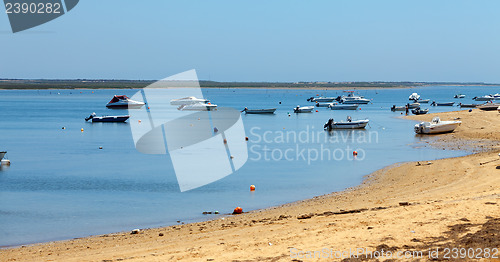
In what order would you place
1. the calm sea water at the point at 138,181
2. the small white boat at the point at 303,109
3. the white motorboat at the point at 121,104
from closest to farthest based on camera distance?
the calm sea water at the point at 138,181 < the small white boat at the point at 303,109 < the white motorboat at the point at 121,104

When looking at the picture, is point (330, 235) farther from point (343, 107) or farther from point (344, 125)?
point (343, 107)

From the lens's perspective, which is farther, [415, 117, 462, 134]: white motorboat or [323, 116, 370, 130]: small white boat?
[323, 116, 370, 130]: small white boat

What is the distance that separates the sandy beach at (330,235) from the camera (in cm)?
973

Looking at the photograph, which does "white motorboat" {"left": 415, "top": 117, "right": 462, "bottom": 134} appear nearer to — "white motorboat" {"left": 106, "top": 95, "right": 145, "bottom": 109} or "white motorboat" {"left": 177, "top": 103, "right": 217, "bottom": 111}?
"white motorboat" {"left": 177, "top": 103, "right": 217, "bottom": 111}

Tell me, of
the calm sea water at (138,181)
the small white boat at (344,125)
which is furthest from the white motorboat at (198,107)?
the calm sea water at (138,181)

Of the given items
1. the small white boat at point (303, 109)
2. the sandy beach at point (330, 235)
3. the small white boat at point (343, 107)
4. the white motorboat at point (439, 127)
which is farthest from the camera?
the small white boat at point (343, 107)

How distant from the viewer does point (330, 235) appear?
10.9m

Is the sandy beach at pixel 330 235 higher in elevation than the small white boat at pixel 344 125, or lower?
higher

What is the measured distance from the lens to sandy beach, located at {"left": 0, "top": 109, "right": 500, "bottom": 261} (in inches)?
383

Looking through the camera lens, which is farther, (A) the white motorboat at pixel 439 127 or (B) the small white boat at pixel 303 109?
(B) the small white boat at pixel 303 109

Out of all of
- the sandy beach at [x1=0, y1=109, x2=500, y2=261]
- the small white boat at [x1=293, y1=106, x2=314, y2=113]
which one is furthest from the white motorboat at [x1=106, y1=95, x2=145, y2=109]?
the sandy beach at [x1=0, y1=109, x2=500, y2=261]

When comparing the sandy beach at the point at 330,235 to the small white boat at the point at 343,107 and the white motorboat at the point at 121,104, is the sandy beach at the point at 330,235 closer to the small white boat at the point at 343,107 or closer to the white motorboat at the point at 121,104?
the small white boat at the point at 343,107

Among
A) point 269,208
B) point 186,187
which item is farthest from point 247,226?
point 186,187

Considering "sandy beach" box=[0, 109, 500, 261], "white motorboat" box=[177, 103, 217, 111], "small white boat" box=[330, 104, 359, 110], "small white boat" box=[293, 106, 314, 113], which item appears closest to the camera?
"sandy beach" box=[0, 109, 500, 261]
